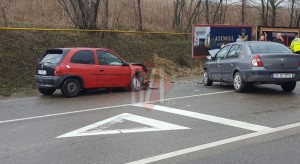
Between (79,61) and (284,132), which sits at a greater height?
(79,61)

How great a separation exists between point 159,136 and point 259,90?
673 centimetres

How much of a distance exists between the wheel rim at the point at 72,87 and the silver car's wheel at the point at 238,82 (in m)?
4.72

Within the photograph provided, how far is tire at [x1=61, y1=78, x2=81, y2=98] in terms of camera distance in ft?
39.1

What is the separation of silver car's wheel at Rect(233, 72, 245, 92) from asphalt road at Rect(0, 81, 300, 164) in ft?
1.73

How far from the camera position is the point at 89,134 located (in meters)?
6.88

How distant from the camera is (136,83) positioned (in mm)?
13523

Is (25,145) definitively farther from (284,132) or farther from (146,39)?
(146,39)

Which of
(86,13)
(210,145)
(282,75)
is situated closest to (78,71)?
(282,75)

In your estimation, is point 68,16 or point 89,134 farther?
point 68,16

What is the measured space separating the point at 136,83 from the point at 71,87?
2.38 metres

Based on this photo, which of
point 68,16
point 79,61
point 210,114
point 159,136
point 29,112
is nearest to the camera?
point 159,136

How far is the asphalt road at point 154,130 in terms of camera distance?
219 inches

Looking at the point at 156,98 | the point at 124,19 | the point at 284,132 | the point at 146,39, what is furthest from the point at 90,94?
the point at 124,19

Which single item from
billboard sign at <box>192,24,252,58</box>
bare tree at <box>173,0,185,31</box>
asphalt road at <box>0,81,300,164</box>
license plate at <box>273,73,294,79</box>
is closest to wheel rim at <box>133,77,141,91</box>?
asphalt road at <box>0,81,300,164</box>
